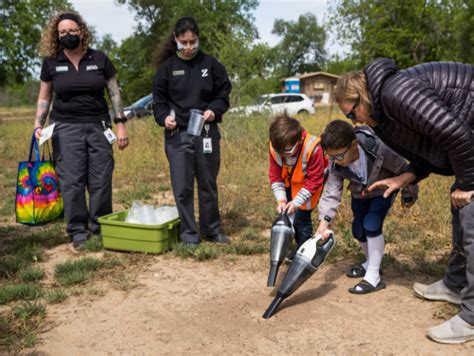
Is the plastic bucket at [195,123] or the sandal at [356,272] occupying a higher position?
the plastic bucket at [195,123]

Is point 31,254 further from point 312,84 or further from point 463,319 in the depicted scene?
point 312,84

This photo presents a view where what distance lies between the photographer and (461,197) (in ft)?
8.87

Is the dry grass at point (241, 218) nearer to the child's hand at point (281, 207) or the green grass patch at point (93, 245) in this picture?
the green grass patch at point (93, 245)

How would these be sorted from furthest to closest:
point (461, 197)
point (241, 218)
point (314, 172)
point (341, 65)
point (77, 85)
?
point (341, 65)
point (241, 218)
point (77, 85)
point (314, 172)
point (461, 197)

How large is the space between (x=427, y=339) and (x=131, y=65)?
4154 centimetres

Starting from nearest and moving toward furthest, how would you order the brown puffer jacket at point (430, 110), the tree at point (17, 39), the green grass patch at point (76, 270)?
the brown puffer jacket at point (430, 110) < the green grass patch at point (76, 270) < the tree at point (17, 39)

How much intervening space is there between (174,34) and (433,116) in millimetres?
2759

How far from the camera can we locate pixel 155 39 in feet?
137

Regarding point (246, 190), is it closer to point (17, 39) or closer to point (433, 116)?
point (433, 116)

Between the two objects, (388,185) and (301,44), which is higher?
(301,44)

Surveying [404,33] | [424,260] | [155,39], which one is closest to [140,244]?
[424,260]

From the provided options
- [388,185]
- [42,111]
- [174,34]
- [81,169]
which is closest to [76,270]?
[81,169]

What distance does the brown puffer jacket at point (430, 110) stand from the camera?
2.49m

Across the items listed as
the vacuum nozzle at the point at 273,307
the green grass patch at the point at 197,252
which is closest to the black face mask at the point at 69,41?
the green grass patch at the point at 197,252
